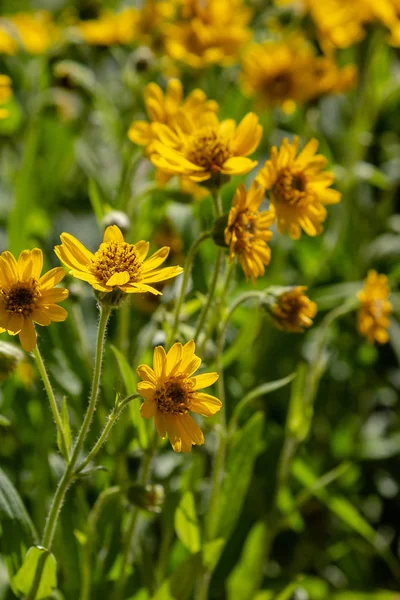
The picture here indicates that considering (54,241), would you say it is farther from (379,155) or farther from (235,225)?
(379,155)

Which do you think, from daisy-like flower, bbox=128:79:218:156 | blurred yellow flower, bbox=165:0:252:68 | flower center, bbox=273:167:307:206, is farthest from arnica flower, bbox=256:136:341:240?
blurred yellow flower, bbox=165:0:252:68

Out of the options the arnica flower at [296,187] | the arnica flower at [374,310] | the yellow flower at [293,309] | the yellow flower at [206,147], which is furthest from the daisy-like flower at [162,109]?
the arnica flower at [374,310]

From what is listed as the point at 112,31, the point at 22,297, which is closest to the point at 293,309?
the point at 22,297

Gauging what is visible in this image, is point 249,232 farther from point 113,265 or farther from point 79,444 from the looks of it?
point 79,444

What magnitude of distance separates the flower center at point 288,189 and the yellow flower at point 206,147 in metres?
0.05

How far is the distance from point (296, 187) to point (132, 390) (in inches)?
12.2

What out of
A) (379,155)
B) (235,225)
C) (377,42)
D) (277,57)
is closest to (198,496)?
(235,225)

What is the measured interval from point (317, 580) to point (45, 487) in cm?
60

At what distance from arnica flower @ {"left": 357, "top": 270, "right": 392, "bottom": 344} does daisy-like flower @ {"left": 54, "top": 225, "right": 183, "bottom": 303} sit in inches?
19.9

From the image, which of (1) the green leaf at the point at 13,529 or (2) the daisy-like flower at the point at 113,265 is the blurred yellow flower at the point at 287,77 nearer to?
(2) the daisy-like flower at the point at 113,265

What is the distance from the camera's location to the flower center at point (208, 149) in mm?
900

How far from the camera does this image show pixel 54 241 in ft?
5.31

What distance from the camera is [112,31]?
184 centimetres

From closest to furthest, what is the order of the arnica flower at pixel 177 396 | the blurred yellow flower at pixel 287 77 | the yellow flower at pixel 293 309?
the arnica flower at pixel 177 396 < the yellow flower at pixel 293 309 < the blurred yellow flower at pixel 287 77
